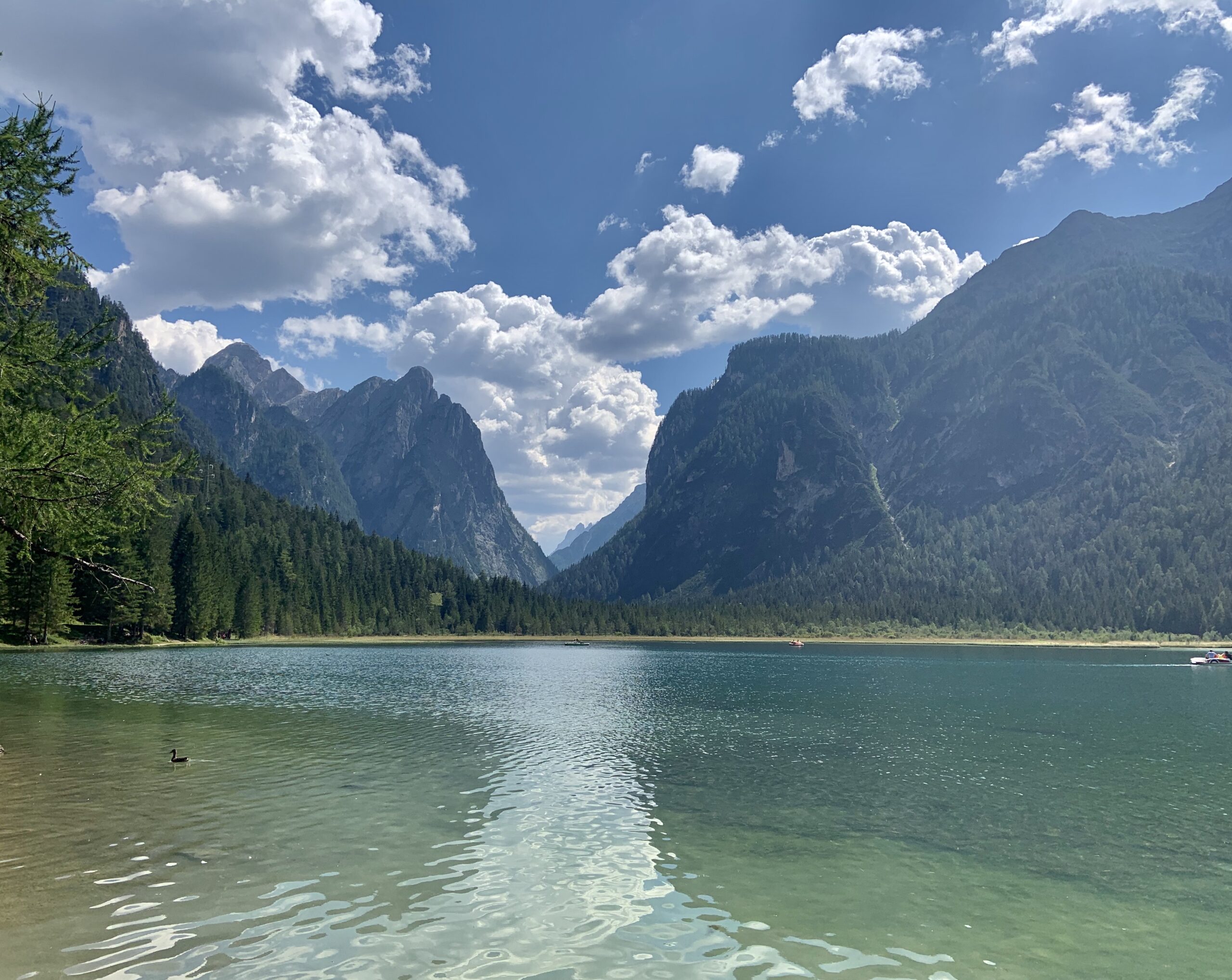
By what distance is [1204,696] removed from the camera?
93.5m

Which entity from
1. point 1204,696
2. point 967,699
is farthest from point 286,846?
point 1204,696

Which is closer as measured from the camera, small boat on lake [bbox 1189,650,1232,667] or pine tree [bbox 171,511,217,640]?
pine tree [bbox 171,511,217,640]

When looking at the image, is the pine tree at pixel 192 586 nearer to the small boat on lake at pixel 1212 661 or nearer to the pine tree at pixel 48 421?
the pine tree at pixel 48 421

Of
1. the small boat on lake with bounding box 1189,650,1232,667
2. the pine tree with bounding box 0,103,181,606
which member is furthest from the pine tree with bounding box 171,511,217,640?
the small boat on lake with bounding box 1189,650,1232,667

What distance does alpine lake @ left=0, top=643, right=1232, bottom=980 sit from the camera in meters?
17.7

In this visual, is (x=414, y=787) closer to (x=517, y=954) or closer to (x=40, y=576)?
(x=517, y=954)

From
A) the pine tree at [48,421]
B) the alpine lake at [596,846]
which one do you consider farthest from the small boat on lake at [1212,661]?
the pine tree at [48,421]

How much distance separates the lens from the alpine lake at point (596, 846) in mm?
17734

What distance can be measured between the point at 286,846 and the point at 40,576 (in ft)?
383

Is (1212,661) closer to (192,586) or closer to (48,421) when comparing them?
(48,421)

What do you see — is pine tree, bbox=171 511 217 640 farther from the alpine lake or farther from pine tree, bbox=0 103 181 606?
pine tree, bbox=0 103 181 606

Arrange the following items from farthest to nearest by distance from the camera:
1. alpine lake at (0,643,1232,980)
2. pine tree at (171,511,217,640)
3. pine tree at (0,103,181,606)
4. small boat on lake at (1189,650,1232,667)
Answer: small boat on lake at (1189,650,1232,667) → pine tree at (171,511,217,640) → pine tree at (0,103,181,606) → alpine lake at (0,643,1232,980)

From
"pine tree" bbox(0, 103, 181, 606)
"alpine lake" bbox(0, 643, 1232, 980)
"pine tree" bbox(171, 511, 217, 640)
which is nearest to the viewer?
"alpine lake" bbox(0, 643, 1232, 980)

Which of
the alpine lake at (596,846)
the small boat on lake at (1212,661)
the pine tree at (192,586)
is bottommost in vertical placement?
the small boat on lake at (1212,661)
